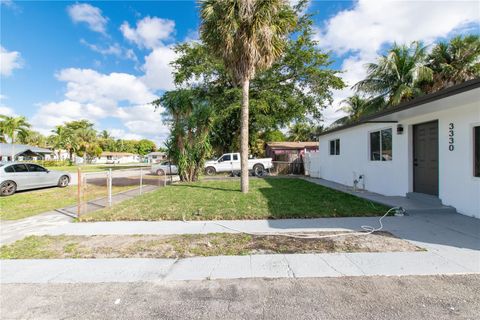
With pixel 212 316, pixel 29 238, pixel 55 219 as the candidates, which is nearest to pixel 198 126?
pixel 55 219

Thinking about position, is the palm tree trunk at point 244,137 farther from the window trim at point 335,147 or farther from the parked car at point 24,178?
the parked car at point 24,178

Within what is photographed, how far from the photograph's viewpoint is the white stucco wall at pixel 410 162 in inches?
240

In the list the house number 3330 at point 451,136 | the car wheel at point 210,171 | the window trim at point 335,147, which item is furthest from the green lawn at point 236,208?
the car wheel at point 210,171

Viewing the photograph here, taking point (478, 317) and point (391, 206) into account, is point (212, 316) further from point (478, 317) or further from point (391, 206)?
point (391, 206)

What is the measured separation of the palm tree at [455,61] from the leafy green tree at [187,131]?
642 inches

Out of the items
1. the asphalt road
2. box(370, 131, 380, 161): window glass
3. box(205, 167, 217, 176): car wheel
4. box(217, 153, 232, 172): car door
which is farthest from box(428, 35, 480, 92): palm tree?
the asphalt road

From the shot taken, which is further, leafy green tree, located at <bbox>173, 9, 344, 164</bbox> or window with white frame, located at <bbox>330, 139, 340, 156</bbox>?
leafy green tree, located at <bbox>173, 9, 344, 164</bbox>

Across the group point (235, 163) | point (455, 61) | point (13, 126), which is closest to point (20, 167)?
point (235, 163)

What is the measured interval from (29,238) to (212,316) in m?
4.64

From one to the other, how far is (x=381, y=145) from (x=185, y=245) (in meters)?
8.64

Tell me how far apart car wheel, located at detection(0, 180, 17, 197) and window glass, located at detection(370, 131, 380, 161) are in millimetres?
15779

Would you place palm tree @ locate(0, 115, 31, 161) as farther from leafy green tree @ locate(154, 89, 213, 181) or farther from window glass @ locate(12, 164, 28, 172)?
leafy green tree @ locate(154, 89, 213, 181)

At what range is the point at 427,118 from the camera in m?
7.49

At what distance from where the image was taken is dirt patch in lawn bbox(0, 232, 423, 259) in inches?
165
